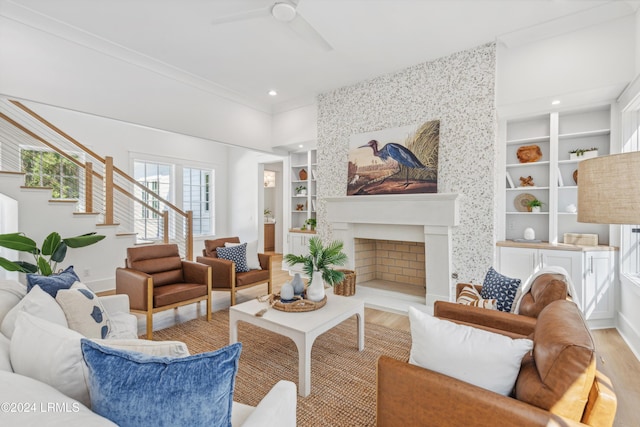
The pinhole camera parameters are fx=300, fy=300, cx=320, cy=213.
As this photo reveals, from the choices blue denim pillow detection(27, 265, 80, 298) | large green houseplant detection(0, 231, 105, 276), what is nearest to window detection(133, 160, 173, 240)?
large green houseplant detection(0, 231, 105, 276)

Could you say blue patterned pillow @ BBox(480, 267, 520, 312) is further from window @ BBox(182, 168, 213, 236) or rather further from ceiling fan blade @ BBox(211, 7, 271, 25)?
window @ BBox(182, 168, 213, 236)

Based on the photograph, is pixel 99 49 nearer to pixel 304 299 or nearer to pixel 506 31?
pixel 304 299

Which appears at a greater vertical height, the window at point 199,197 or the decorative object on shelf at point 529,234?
the window at point 199,197

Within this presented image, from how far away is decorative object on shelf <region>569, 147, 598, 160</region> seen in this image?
3.42m

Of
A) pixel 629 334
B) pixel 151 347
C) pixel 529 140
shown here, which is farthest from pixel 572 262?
pixel 151 347

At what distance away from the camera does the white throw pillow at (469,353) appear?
3.69 ft

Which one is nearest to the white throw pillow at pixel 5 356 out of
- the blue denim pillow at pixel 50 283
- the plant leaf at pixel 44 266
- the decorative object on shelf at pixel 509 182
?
the blue denim pillow at pixel 50 283

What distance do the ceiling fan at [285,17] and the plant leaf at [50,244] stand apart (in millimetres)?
2976

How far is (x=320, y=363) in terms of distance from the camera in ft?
8.07

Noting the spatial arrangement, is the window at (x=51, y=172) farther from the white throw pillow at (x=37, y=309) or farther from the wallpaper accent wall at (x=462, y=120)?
the wallpaper accent wall at (x=462, y=120)

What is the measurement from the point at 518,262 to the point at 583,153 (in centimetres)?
146

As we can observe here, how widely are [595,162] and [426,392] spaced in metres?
1.17

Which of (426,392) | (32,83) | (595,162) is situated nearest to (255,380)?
(426,392)

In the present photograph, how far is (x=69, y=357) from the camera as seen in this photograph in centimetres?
93
